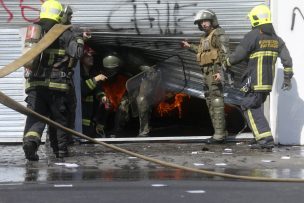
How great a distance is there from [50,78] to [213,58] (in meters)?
2.39

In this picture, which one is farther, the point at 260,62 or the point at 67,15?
the point at 260,62

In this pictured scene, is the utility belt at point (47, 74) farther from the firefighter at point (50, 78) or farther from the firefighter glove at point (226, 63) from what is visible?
the firefighter glove at point (226, 63)

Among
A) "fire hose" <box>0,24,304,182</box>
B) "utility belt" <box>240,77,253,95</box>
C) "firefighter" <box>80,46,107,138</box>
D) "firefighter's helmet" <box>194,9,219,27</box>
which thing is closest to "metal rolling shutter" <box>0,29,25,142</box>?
"firefighter" <box>80,46,107,138</box>

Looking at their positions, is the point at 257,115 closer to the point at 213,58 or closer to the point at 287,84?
the point at 287,84

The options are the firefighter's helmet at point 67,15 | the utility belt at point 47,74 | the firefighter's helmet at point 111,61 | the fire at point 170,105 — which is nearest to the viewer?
the utility belt at point 47,74

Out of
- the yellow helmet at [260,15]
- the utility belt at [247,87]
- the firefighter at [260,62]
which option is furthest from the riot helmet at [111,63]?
the yellow helmet at [260,15]

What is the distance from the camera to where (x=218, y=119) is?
9.77 metres

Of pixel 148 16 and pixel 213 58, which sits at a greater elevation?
pixel 148 16

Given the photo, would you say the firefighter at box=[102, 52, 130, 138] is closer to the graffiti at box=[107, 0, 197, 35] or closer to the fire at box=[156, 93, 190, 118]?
the fire at box=[156, 93, 190, 118]

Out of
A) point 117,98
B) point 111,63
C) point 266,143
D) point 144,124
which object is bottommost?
point 266,143

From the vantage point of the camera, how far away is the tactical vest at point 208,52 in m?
9.64

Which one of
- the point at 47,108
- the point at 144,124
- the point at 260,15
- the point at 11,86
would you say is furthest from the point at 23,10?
the point at 260,15

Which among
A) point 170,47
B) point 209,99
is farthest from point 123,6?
point 209,99

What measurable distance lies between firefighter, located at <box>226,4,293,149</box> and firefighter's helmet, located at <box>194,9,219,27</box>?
0.55 m
